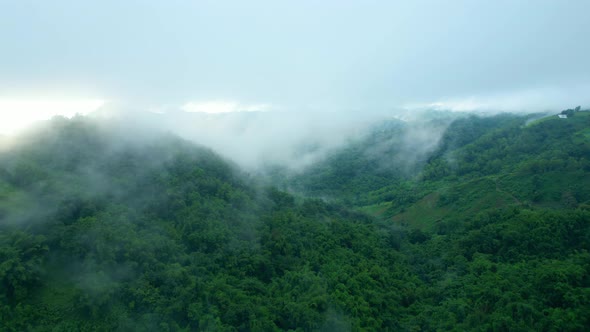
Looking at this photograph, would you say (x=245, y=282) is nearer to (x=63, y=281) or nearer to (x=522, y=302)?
(x=63, y=281)

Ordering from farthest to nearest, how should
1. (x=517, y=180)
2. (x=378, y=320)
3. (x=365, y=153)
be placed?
(x=365, y=153) < (x=517, y=180) < (x=378, y=320)

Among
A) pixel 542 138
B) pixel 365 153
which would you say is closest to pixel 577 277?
pixel 542 138

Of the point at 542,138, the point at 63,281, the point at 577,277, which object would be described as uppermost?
the point at 542,138

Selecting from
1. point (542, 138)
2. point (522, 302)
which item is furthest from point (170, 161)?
point (542, 138)

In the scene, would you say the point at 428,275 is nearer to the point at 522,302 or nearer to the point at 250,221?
the point at 522,302

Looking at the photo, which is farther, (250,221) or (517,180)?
(517,180)

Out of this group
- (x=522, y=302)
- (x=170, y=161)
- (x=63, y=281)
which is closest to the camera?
(x=63, y=281)

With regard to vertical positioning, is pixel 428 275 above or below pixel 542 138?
below
